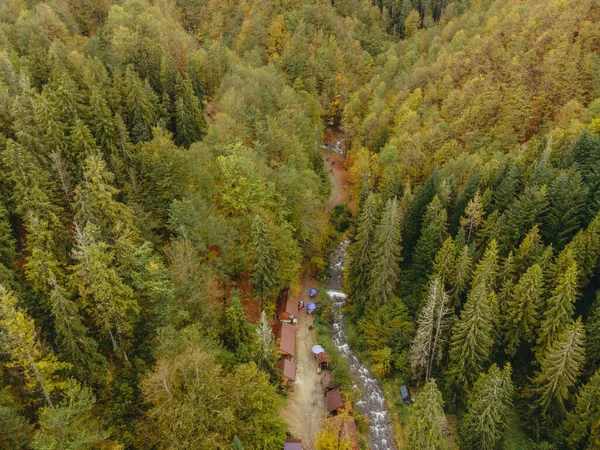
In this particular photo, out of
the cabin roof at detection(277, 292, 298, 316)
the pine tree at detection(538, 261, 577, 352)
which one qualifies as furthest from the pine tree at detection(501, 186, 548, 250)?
the cabin roof at detection(277, 292, 298, 316)

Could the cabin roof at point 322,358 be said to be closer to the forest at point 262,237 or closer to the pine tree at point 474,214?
the forest at point 262,237

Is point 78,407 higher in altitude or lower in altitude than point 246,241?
higher

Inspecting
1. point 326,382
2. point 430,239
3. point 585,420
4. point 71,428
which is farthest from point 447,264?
point 71,428

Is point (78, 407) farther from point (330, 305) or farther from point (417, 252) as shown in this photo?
point (417, 252)

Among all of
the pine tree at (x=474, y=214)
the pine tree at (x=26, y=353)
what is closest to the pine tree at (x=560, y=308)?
the pine tree at (x=474, y=214)

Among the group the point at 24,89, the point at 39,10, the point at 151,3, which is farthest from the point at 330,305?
the point at 151,3

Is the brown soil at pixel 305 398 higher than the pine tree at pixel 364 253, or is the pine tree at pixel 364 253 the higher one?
the pine tree at pixel 364 253
